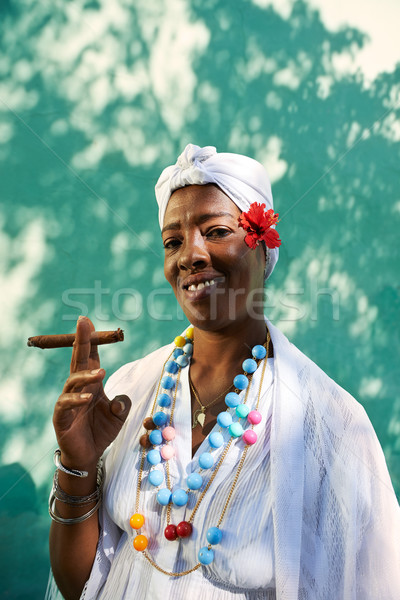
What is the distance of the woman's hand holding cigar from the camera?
1559 mm

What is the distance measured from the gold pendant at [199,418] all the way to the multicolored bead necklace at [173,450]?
0.32 ft

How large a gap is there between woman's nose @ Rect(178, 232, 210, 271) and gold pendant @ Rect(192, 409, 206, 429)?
60 cm

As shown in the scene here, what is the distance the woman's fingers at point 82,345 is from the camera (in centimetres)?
162

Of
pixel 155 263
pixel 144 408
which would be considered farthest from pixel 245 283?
pixel 155 263

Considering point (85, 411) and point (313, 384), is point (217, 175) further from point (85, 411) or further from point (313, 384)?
point (85, 411)

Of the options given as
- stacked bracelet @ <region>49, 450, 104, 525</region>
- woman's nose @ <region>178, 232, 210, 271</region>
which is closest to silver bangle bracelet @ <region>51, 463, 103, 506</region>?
stacked bracelet @ <region>49, 450, 104, 525</region>

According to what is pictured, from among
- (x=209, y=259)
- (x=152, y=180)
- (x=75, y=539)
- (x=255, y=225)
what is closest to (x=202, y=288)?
(x=209, y=259)

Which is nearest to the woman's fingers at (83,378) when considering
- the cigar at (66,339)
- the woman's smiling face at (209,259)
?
the cigar at (66,339)

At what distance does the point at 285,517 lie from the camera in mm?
1546

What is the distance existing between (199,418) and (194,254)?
26.4 inches

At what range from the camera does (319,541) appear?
1.62 metres

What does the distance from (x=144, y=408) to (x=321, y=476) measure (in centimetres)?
79

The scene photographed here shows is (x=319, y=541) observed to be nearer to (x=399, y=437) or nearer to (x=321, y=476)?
(x=321, y=476)

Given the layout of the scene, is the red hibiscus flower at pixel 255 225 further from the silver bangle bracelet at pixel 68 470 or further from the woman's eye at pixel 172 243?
the silver bangle bracelet at pixel 68 470
